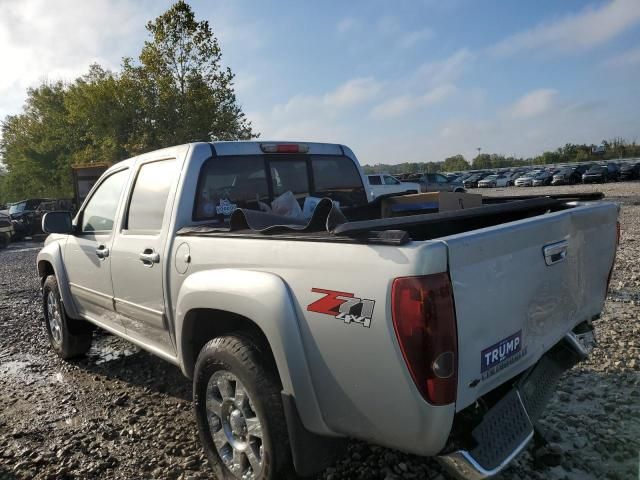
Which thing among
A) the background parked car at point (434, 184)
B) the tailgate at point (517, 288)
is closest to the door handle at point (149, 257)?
the tailgate at point (517, 288)

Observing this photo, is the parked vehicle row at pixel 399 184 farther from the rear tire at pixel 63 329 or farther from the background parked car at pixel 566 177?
the rear tire at pixel 63 329

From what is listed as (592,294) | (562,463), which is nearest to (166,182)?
(592,294)

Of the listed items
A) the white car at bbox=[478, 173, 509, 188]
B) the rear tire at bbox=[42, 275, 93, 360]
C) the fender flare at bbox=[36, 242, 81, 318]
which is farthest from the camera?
the white car at bbox=[478, 173, 509, 188]

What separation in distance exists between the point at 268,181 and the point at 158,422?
1.98m

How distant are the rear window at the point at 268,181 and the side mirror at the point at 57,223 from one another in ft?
5.98

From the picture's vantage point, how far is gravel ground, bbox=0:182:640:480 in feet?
9.18

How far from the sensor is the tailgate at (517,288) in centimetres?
183

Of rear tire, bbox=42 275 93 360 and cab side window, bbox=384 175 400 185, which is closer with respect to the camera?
rear tire, bbox=42 275 93 360

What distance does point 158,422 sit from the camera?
359 cm

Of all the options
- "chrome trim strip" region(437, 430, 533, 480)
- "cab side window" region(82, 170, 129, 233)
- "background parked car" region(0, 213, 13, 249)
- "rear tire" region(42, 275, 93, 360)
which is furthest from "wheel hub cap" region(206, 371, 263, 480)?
"background parked car" region(0, 213, 13, 249)

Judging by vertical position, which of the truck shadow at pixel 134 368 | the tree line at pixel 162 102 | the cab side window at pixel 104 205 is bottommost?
the truck shadow at pixel 134 368

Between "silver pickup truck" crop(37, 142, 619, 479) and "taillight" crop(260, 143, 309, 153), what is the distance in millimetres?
37

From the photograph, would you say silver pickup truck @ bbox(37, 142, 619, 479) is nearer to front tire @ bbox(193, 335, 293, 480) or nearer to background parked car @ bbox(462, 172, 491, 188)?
front tire @ bbox(193, 335, 293, 480)

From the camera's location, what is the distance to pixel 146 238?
3.29 metres
